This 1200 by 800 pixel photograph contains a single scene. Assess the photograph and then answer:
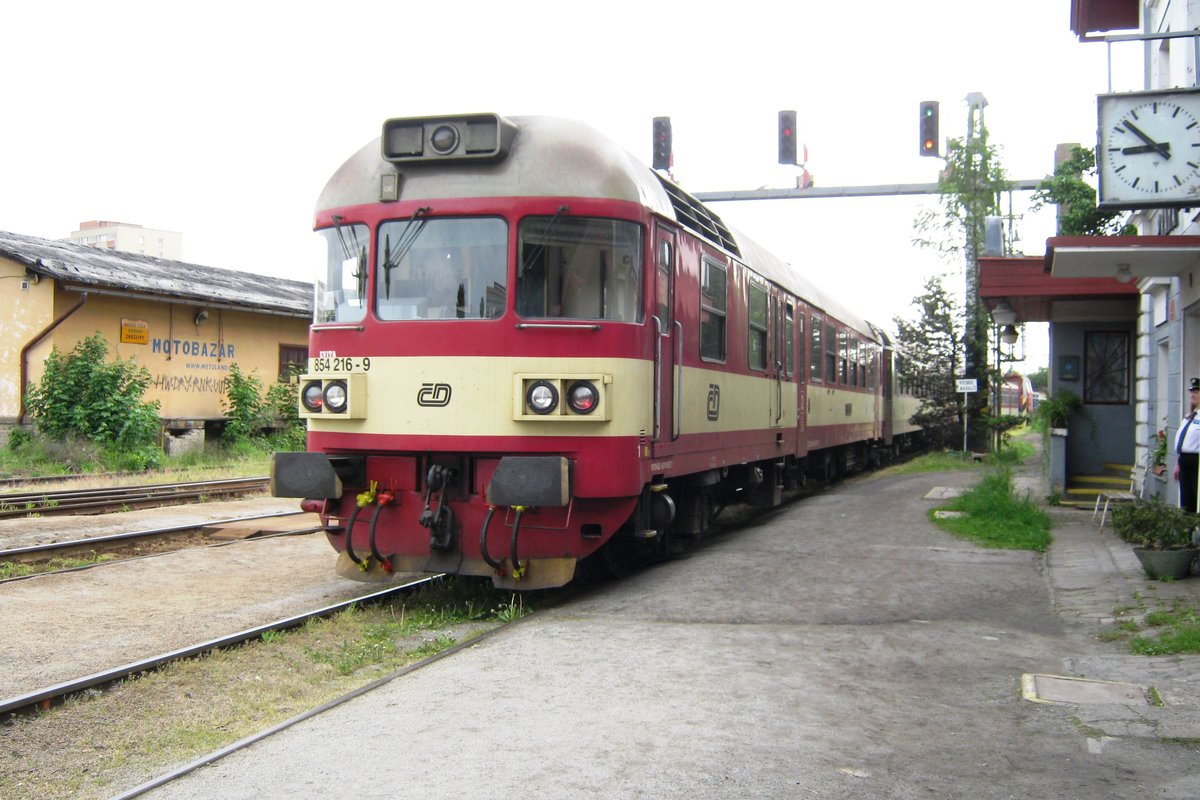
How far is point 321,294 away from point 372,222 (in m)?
0.73

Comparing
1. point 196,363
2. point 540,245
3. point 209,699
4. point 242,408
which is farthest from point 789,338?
point 196,363

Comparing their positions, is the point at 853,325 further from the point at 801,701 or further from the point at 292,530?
the point at 801,701

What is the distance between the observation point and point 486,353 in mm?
7469

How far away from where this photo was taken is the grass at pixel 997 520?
36.5 feet

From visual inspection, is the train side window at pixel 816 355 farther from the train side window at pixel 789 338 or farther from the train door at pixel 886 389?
the train door at pixel 886 389

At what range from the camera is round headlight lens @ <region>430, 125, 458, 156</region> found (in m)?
7.66

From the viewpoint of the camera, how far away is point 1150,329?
44.4 feet

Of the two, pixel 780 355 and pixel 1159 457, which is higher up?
pixel 780 355

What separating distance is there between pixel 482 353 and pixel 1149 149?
5.33 meters

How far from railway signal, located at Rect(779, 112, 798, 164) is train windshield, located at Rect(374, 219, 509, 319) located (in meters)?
9.30

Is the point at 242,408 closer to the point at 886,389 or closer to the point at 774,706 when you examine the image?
the point at 886,389

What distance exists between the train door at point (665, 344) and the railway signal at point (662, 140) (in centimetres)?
804

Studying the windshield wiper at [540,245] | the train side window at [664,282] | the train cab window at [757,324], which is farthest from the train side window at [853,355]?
the windshield wiper at [540,245]

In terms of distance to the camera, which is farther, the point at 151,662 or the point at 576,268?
the point at 576,268
